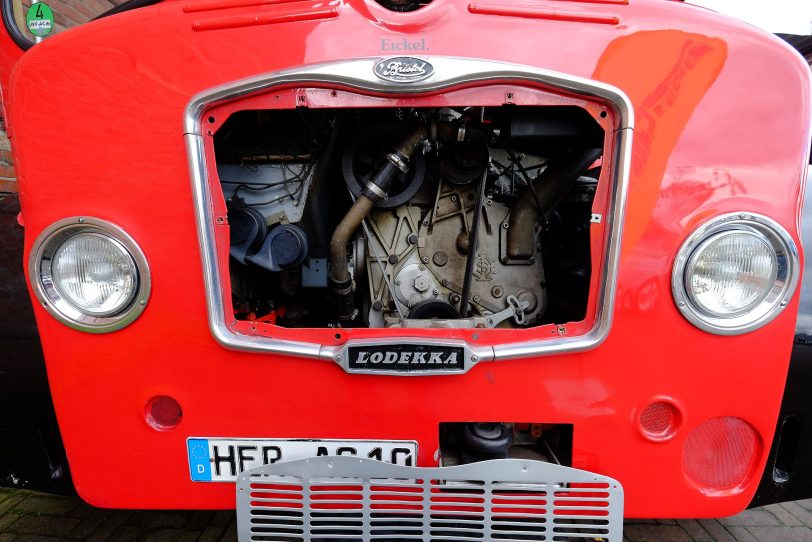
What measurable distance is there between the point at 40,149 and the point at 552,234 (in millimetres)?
1801

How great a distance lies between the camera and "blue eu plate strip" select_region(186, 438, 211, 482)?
1.26 meters

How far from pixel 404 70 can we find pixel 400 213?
602 mm

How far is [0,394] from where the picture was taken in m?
1.36

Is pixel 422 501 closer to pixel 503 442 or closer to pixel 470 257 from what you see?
pixel 503 442

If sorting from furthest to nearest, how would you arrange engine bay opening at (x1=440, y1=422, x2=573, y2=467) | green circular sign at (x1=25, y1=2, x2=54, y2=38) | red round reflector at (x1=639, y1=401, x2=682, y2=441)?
green circular sign at (x1=25, y1=2, x2=54, y2=38) < engine bay opening at (x1=440, y1=422, x2=573, y2=467) < red round reflector at (x1=639, y1=401, x2=682, y2=441)

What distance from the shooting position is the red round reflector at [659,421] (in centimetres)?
122

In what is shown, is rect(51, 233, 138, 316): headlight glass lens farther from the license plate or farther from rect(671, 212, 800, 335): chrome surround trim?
rect(671, 212, 800, 335): chrome surround trim

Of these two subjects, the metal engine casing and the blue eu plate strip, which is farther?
the metal engine casing

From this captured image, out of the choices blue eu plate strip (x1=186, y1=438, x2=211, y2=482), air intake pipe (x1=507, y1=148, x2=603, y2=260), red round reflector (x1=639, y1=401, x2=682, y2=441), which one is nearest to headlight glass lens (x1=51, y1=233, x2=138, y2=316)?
blue eu plate strip (x1=186, y1=438, x2=211, y2=482)

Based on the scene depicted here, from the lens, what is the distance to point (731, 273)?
114cm

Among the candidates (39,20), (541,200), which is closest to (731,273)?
(541,200)

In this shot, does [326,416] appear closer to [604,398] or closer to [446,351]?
[446,351]

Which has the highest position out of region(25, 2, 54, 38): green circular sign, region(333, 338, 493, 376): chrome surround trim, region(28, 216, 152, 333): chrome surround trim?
region(25, 2, 54, 38): green circular sign

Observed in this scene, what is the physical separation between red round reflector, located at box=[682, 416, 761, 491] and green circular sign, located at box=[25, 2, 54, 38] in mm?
2384
